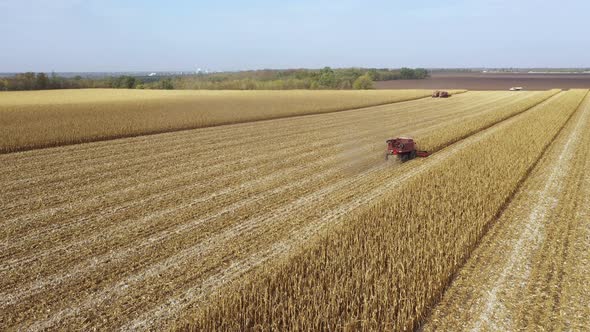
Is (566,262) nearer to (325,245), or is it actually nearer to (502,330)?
(502,330)

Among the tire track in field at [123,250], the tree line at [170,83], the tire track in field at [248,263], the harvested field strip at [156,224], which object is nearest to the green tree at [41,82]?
the tree line at [170,83]

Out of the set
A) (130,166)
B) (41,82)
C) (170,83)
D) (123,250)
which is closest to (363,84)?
(170,83)

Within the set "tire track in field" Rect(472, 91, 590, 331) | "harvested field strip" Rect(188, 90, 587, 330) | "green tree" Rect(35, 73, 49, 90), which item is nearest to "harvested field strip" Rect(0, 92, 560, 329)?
"harvested field strip" Rect(188, 90, 587, 330)

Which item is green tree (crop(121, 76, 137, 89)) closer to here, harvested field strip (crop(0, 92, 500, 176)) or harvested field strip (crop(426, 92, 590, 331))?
harvested field strip (crop(0, 92, 500, 176))

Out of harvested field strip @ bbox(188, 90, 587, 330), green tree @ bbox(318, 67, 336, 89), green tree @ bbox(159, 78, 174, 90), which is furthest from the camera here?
green tree @ bbox(318, 67, 336, 89)

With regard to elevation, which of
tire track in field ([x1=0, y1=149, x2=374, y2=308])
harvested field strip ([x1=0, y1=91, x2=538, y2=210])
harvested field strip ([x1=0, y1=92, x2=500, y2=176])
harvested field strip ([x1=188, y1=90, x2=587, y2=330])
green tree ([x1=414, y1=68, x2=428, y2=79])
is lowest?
tire track in field ([x1=0, y1=149, x2=374, y2=308])

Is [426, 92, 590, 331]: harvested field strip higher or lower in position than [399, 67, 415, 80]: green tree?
lower

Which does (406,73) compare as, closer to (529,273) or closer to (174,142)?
(174,142)
